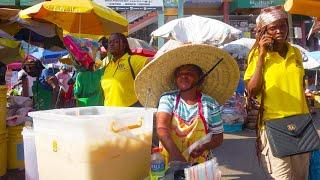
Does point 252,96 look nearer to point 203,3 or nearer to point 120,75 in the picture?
point 120,75

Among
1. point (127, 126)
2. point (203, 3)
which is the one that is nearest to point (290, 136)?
point (127, 126)

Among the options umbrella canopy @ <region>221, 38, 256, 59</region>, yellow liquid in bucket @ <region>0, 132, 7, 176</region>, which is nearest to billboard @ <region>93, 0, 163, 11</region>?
umbrella canopy @ <region>221, 38, 256, 59</region>

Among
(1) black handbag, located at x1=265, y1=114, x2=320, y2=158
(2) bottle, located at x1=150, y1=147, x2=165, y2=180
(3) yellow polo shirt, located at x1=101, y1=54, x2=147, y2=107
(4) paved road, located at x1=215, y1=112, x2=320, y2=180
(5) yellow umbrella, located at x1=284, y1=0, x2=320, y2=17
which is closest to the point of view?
(2) bottle, located at x1=150, y1=147, x2=165, y2=180

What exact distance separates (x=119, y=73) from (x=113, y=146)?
261 centimetres

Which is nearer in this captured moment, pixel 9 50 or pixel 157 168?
pixel 157 168

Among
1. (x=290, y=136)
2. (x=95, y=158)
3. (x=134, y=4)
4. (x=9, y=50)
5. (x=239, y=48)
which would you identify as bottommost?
(x=290, y=136)

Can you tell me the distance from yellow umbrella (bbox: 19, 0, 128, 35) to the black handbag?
3.65 metres

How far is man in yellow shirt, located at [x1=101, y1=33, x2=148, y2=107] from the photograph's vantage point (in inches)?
171

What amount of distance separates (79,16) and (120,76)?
2596 mm

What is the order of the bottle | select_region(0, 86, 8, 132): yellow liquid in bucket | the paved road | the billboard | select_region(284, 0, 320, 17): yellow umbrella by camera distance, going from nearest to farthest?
1. the bottle
2. select_region(284, 0, 320, 17): yellow umbrella
3. select_region(0, 86, 8, 132): yellow liquid in bucket
4. the paved road
5. the billboard

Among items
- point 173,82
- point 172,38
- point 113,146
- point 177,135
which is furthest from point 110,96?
point 172,38

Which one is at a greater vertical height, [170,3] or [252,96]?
[170,3]

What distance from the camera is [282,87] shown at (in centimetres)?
286

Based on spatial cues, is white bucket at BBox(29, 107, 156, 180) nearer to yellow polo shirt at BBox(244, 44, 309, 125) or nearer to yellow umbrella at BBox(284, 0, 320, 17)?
yellow polo shirt at BBox(244, 44, 309, 125)
